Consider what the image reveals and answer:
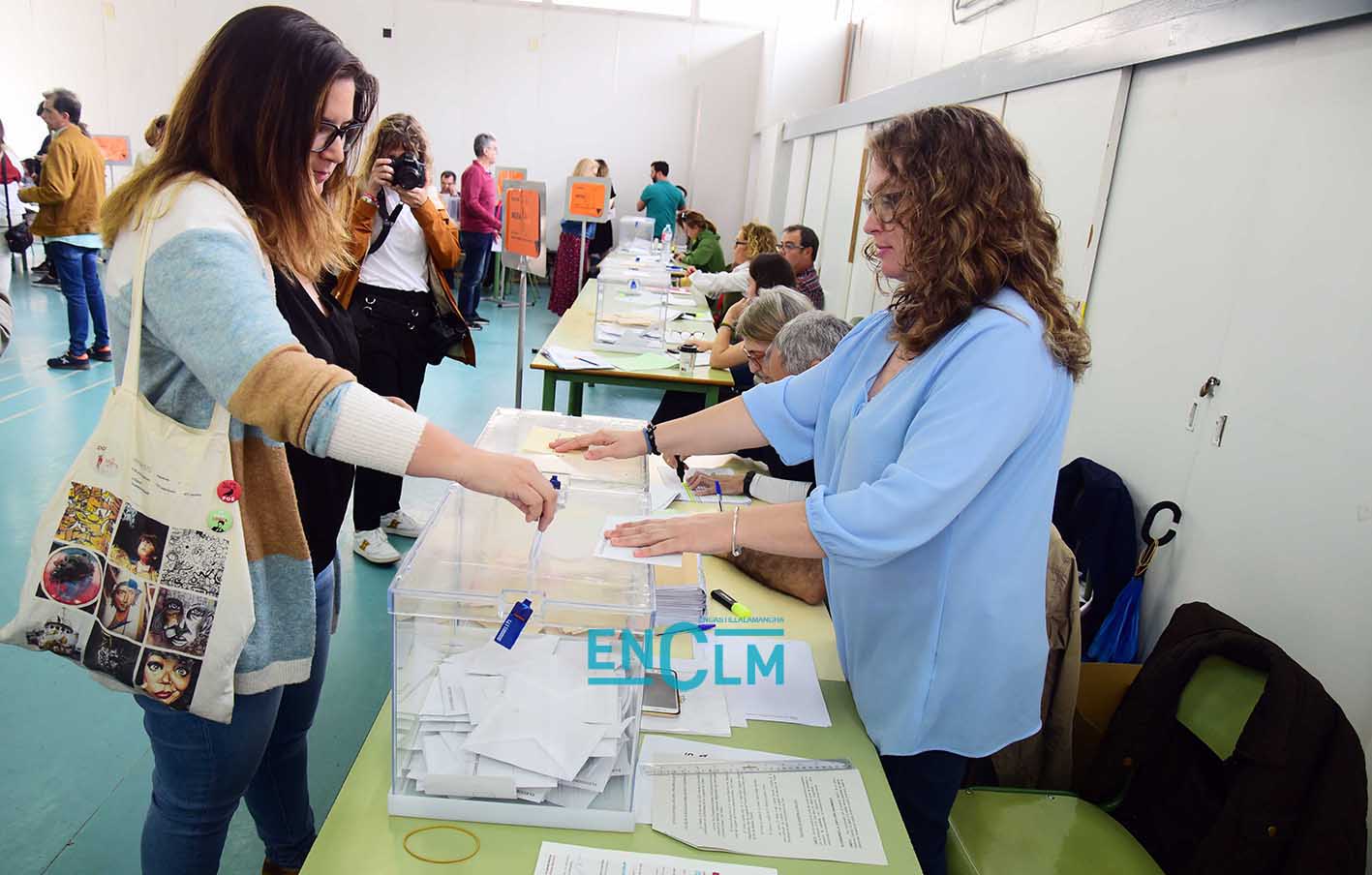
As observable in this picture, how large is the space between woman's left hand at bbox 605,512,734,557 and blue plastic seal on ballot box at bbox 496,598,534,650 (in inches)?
7.3

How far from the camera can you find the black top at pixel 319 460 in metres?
1.33

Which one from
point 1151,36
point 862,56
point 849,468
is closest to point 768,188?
point 862,56

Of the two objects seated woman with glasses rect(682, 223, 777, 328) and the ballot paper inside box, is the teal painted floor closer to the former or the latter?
the ballot paper inside box

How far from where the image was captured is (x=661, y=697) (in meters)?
1.45

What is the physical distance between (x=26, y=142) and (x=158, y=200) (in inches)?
473

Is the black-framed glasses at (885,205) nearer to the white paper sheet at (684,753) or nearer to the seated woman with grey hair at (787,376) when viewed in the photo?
the white paper sheet at (684,753)

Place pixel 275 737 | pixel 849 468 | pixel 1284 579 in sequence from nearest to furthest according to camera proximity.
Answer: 1. pixel 849 468
2. pixel 275 737
3. pixel 1284 579

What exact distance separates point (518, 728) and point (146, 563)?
515 millimetres

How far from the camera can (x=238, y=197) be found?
3.92 ft

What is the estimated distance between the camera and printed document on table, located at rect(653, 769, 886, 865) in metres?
1.15

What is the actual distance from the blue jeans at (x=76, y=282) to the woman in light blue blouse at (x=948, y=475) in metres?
5.71

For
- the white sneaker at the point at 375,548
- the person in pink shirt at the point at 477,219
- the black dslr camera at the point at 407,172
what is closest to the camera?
the black dslr camera at the point at 407,172

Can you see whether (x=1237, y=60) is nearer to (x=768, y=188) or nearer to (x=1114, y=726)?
(x=1114, y=726)

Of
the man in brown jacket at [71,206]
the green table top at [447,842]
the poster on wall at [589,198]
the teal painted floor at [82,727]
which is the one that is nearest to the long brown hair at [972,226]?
the green table top at [447,842]
